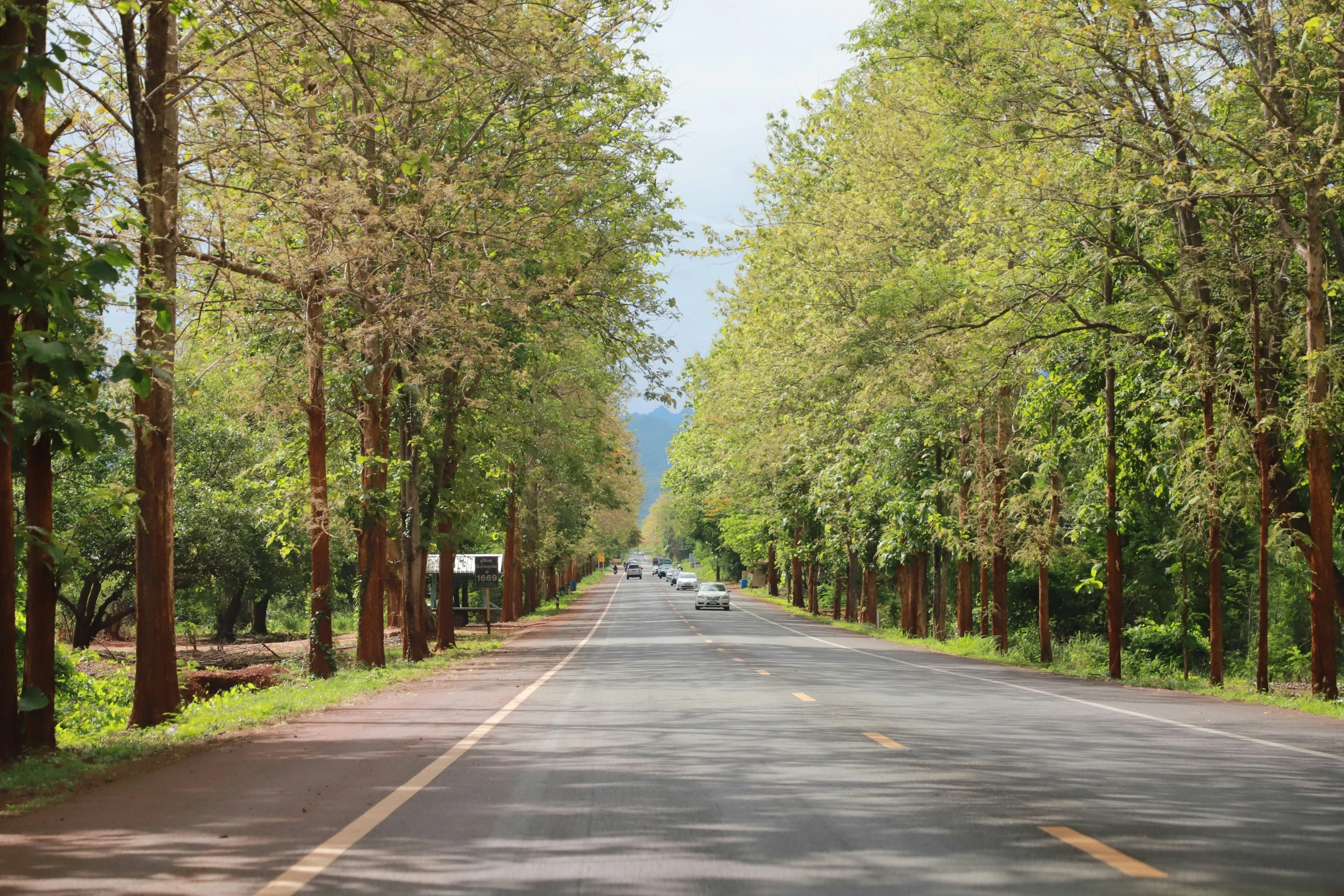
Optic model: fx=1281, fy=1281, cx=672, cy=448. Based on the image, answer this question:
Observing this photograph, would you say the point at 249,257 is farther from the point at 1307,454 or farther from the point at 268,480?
the point at 1307,454

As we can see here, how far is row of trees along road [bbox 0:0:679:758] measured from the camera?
1082 centimetres

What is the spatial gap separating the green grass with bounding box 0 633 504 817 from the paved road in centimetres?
49

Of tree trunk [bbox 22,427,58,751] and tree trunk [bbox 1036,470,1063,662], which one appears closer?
tree trunk [bbox 22,427,58,751]

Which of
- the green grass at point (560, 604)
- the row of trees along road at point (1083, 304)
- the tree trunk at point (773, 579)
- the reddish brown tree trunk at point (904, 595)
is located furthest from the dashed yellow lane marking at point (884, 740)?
the tree trunk at point (773, 579)

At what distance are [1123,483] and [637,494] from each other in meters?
80.8

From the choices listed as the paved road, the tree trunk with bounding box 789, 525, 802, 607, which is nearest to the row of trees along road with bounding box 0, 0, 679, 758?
the paved road

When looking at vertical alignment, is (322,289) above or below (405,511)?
above

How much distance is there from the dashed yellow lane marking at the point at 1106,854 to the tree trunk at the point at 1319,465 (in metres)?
13.6

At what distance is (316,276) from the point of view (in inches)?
788

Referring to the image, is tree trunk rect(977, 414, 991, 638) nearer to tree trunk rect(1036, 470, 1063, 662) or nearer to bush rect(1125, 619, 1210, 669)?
tree trunk rect(1036, 470, 1063, 662)

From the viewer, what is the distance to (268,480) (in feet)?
96.2

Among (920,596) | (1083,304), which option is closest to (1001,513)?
(1083,304)

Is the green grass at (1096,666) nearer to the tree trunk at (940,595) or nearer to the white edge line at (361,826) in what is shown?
the tree trunk at (940,595)

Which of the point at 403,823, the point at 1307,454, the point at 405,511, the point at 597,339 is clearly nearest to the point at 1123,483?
the point at 1307,454
